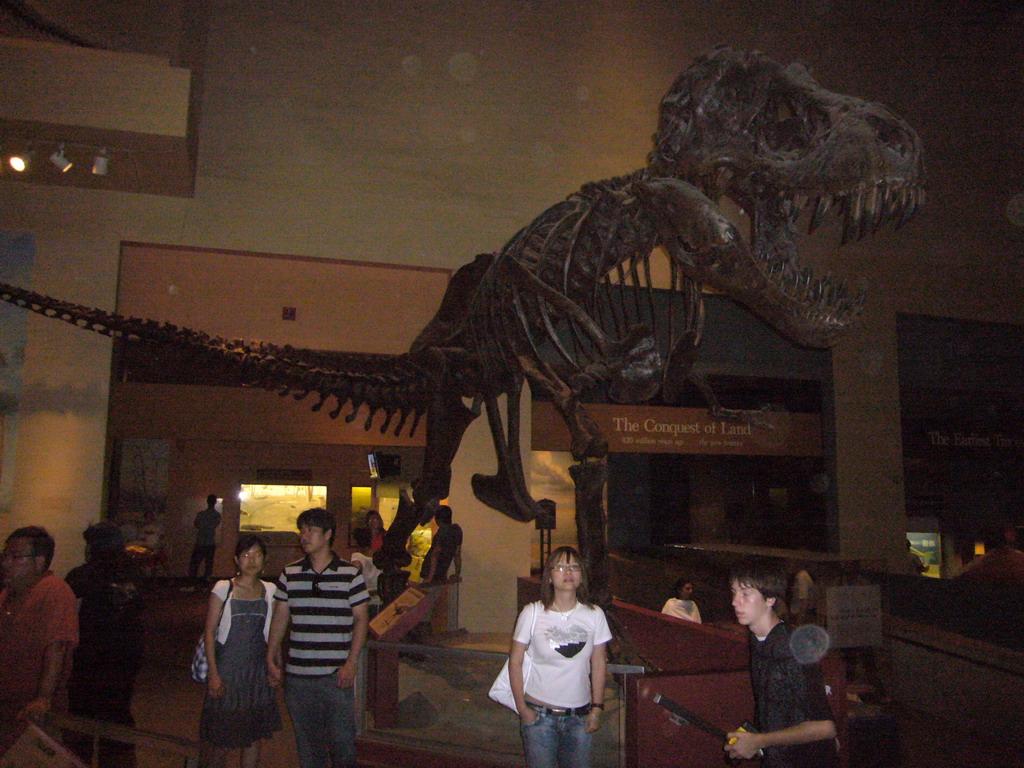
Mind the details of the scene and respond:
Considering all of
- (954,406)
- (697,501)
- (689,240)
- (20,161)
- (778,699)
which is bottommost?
(778,699)

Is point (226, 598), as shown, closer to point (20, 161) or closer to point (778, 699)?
point (778, 699)

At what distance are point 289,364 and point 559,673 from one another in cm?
389

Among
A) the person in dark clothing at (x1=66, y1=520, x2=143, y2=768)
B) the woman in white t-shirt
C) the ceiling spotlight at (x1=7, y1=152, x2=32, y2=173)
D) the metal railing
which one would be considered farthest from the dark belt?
the ceiling spotlight at (x1=7, y1=152, x2=32, y2=173)

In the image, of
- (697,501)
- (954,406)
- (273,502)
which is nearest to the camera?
(273,502)

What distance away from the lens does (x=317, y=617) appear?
3197 mm

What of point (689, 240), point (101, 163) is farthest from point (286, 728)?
point (101, 163)

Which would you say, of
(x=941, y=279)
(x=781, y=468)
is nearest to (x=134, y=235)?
(x=781, y=468)

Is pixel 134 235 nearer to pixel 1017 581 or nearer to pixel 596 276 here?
pixel 596 276

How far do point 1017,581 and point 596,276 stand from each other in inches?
178

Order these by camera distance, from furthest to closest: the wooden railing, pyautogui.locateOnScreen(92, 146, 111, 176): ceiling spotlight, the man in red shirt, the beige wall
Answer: the beige wall, pyautogui.locateOnScreen(92, 146, 111, 176): ceiling spotlight, the man in red shirt, the wooden railing

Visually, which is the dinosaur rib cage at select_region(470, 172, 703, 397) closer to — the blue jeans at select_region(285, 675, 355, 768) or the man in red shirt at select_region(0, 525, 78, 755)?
the blue jeans at select_region(285, 675, 355, 768)

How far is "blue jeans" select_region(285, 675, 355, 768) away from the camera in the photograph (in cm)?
318

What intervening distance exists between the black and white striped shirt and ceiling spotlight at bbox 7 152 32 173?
5.30 metres

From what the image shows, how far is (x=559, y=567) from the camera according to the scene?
2740 mm
